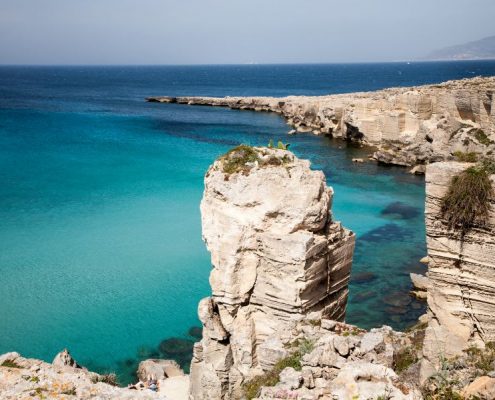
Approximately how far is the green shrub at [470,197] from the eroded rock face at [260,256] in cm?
353

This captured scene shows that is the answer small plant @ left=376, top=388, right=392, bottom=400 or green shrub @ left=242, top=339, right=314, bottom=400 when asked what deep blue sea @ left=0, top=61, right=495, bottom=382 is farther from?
small plant @ left=376, top=388, right=392, bottom=400

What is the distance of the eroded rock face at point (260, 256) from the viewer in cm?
1224

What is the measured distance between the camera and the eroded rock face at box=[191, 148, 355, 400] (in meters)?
12.2

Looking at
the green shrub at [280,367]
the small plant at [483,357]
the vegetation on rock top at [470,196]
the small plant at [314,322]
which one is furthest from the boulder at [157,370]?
the vegetation on rock top at [470,196]

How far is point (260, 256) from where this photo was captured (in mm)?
12570

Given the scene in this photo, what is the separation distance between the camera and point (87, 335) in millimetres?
20203

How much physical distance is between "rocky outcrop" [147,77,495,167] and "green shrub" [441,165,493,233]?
2323 centimetres

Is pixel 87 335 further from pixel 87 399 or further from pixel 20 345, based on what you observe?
pixel 87 399

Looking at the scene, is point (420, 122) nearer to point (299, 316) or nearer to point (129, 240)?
point (129, 240)

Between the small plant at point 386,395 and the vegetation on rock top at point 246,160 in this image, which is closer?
the small plant at point 386,395

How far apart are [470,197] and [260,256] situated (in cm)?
512

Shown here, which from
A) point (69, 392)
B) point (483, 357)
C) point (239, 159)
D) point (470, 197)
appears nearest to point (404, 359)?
point (483, 357)

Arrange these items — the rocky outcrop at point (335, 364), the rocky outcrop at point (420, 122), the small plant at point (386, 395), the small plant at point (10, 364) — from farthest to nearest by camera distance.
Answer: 1. the rocky outcrop at point (420, 122)
2. the small plant at point (10, 364)
3. the rocky outcrop at point (335, 364)
4. the small plant at point (386, 395)

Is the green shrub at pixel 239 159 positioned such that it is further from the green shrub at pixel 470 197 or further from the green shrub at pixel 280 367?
the green shrub at pixel 470 197
